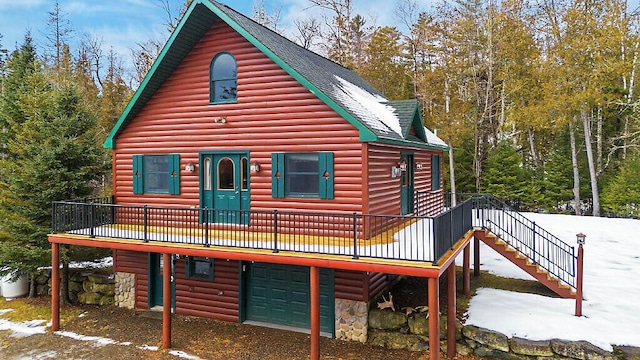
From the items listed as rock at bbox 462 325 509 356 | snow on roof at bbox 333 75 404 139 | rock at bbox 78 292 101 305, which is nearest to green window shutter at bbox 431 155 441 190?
snow on roof at bbox 333 75 404 139

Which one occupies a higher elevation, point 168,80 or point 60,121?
point 168,80

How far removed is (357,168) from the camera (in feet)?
32.7

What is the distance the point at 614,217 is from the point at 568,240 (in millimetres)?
9126

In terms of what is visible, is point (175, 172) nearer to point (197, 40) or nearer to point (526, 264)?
point (197, 40)

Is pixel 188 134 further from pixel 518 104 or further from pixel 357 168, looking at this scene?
pixel 518 104

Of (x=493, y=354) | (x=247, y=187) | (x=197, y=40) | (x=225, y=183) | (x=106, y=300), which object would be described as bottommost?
(x=106, y=300)

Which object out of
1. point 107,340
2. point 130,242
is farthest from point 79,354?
point 130,242

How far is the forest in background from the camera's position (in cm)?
2236

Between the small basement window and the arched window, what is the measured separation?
4783mm

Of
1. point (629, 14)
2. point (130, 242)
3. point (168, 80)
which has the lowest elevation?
point (130, 242)

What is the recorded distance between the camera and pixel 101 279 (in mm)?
13758

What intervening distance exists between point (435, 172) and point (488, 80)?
12.8 m

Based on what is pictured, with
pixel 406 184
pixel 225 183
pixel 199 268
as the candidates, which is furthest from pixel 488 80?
pixel 199 268

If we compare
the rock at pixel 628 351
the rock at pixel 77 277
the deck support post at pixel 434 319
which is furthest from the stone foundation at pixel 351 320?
the rock at pixel 77 277
